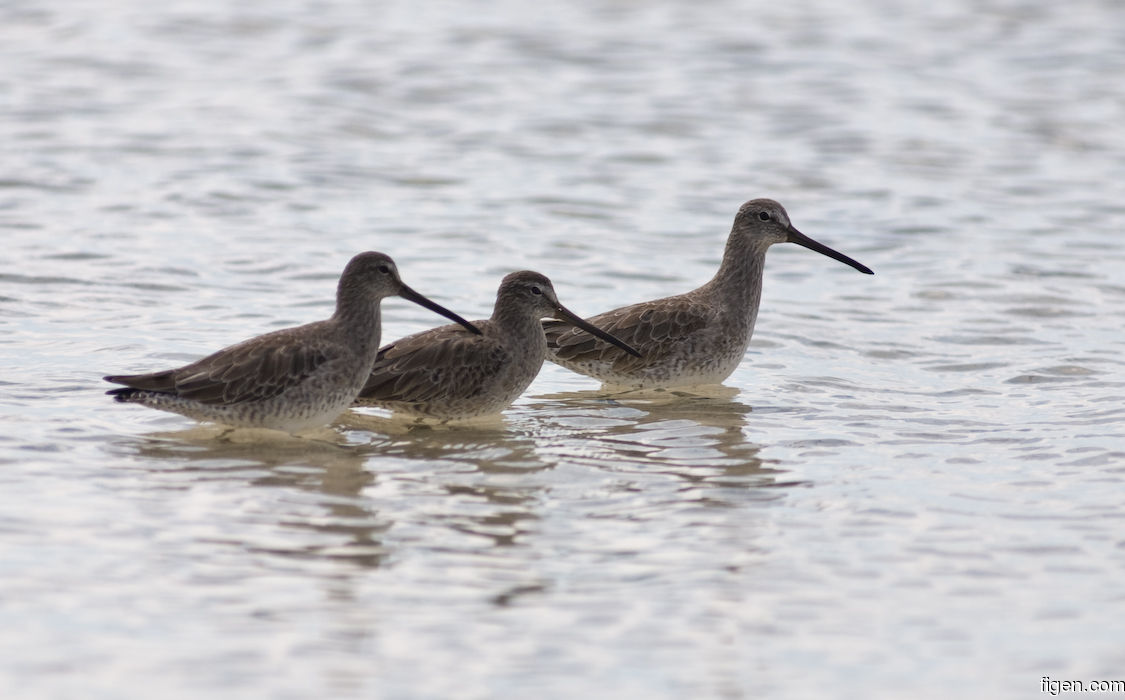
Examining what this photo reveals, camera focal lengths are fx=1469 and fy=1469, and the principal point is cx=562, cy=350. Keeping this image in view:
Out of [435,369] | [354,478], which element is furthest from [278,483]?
[435,369]

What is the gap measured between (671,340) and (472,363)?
1485 millimetres

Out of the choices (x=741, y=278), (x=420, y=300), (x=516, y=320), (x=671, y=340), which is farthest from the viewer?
(x=741, y=278)

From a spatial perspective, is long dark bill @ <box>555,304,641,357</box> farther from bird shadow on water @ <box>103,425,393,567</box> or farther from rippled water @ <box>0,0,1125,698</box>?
bird shadow on water @ <box>103,425,393,567</box>

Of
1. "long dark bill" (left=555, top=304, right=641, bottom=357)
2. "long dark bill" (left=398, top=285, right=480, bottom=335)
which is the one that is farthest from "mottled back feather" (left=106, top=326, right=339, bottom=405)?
"long dark bill" (left=555, top=304, right=641, bottom=357)

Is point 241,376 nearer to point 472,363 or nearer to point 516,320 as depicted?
point 472,363

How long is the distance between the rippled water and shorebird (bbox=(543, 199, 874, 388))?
0.68 feet

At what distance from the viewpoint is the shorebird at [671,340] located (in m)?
9.13

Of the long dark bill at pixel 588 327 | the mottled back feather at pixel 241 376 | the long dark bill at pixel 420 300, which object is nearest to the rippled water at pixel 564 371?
the mottled back feather at pixel 241 376

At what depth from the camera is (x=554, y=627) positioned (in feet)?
17.8

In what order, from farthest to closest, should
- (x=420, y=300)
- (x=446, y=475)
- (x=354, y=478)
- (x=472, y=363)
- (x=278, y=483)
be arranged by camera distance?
(x=472, y=363), (x=420, y=300), (x=446, y=475), (x=354, y=478), (x=278, y=483)

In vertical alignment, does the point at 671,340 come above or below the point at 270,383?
below

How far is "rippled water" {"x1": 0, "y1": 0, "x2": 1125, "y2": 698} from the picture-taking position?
5383 millimetres

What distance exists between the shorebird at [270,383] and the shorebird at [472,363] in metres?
0.40

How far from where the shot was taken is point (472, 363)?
8273mm
